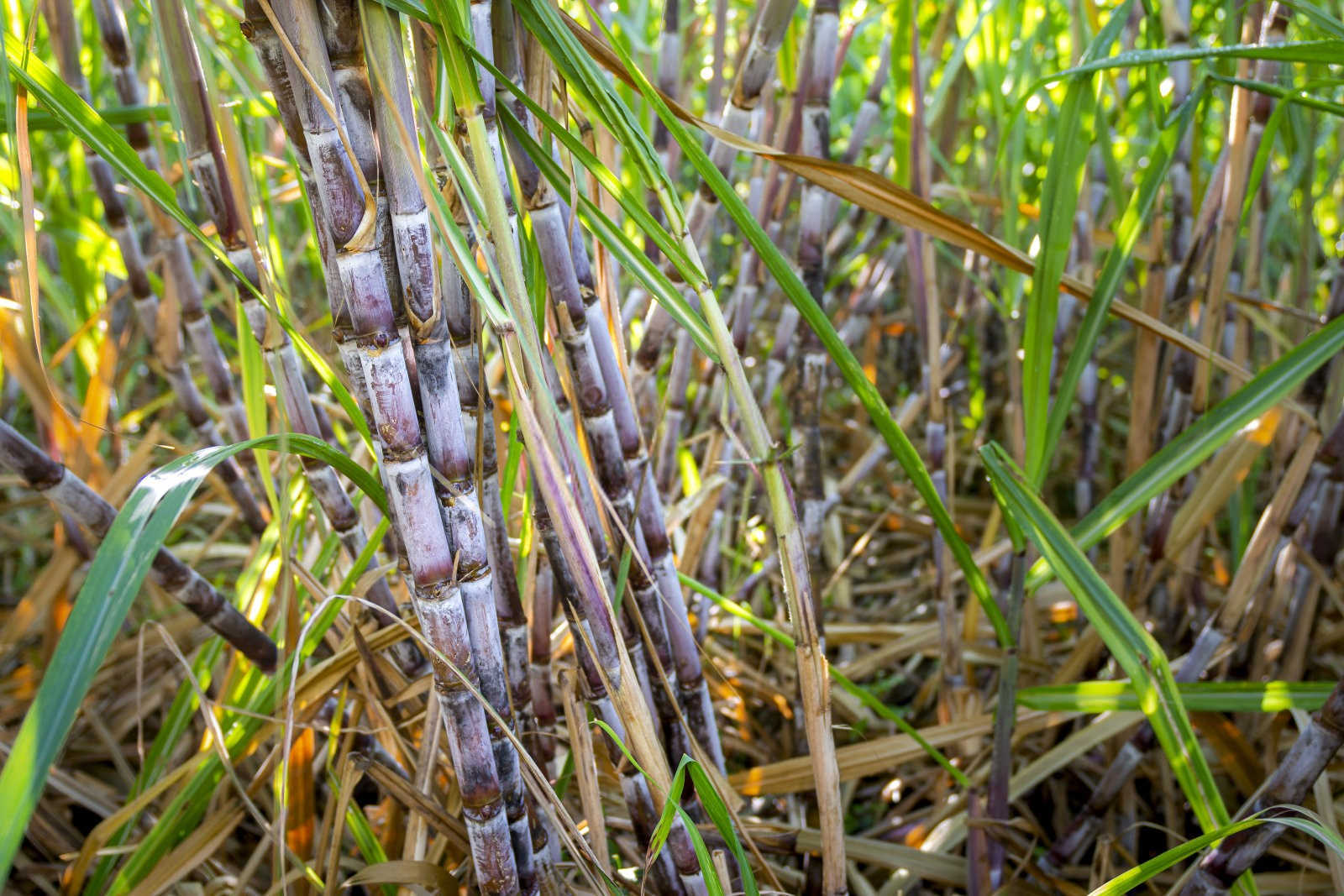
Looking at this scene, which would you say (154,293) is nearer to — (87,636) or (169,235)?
(169,235)

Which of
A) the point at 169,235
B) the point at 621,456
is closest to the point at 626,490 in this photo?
the point at 621,456

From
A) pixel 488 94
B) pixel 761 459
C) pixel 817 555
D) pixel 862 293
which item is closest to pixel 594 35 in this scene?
pixel 488 94

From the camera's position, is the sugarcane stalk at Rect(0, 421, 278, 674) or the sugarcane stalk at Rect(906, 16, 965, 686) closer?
the sugarcane stalk at Rect(0, 421, 278, 674)

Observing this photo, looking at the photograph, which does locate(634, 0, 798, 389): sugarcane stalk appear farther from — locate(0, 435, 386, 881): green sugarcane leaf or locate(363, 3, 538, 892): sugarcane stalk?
locate(0, 435, 386, 881): green sugarcane leaf

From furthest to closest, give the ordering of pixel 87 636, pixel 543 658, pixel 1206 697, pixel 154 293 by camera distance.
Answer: pixel 154 293 → pixel 543 658 → pixel 1206 697 → pixel 87 636

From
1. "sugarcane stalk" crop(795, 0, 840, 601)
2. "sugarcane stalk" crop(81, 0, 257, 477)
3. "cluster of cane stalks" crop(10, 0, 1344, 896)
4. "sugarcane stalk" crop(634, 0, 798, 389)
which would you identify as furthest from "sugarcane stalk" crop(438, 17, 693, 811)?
"sugarcane stalk" crop(81, 0, 257, 477)

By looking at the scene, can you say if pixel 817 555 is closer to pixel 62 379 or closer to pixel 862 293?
pixel 862 293

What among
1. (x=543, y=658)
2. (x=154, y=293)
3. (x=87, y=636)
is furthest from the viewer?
(x=154, y=293)
